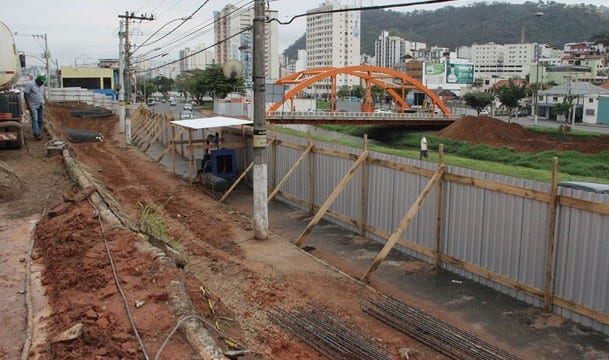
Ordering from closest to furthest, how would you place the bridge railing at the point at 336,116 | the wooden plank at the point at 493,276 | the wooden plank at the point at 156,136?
1. the wooden plank at the point at 493,276
2. the wooden plank at the point at 156,136
3. the bridge railing at the point at 336,116

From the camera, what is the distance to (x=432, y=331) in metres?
7.11

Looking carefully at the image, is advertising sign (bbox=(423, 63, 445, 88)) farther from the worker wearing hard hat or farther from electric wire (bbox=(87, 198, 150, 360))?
electric wire (bbox=(87, 198, 150, 360))

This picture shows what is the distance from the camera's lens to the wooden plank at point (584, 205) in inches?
276

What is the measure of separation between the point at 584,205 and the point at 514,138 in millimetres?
49917

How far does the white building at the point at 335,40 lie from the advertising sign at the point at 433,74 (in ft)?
146

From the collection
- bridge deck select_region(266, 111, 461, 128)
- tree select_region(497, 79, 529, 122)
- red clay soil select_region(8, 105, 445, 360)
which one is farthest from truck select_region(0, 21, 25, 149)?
Answer: tree select_region(497, 79, 529, 122)

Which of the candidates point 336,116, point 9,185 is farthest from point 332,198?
point 336,116

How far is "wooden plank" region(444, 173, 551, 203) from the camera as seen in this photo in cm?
783

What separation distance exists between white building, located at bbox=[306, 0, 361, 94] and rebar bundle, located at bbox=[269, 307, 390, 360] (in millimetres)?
174449

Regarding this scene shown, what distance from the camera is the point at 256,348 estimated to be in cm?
664

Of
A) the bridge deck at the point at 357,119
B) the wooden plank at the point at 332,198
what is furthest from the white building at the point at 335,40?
the wooden plank at the point at 332,198

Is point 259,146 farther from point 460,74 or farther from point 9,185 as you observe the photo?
point 460,74

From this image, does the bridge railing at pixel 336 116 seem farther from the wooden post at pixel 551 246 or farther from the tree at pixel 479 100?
the wooden post at pixel 551 246

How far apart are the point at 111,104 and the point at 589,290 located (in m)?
59.5
